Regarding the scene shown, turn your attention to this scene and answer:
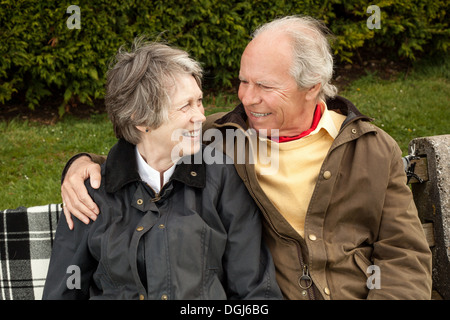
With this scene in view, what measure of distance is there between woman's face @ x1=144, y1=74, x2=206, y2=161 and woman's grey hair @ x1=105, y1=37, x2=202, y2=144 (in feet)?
0.10

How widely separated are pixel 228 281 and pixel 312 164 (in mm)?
764

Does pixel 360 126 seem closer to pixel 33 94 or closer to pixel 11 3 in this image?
pixel 11 3

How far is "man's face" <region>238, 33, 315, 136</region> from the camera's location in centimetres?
282

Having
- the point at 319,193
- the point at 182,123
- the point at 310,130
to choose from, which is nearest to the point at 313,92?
the point at 310,130

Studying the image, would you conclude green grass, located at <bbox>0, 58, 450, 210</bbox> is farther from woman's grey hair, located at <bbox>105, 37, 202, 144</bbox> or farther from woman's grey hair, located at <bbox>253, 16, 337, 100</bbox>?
woman's grey hair, located at <bbox>253, 16, 337, 100</bbox>

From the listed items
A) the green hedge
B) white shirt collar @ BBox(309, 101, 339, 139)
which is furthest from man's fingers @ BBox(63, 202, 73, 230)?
the green hedge

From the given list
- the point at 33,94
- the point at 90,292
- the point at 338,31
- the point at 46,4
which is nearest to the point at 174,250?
the point at 90,292

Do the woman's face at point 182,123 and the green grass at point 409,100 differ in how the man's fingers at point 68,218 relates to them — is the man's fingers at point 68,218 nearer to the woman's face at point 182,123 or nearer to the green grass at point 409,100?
the woman's face at point 182,123

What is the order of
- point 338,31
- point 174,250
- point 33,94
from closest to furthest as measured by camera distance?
point 174,250, point 33,94, point 338,31

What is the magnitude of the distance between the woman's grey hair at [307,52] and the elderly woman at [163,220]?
563mm

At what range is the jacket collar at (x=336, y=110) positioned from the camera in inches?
108

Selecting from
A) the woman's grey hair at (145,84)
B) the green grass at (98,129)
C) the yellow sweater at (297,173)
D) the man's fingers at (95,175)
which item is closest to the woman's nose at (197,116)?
the woman's grey hair at (145,84)

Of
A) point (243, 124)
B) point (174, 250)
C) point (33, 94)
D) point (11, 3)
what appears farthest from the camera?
point (33, 94)

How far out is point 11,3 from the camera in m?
5.21
